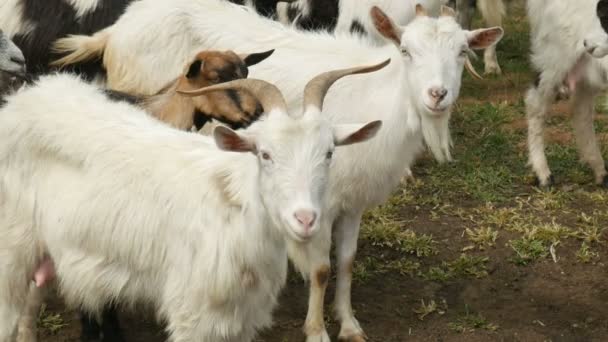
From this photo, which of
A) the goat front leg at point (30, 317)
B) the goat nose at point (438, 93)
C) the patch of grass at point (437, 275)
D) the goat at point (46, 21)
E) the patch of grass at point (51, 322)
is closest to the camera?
the goat front leg at point (30, 317)

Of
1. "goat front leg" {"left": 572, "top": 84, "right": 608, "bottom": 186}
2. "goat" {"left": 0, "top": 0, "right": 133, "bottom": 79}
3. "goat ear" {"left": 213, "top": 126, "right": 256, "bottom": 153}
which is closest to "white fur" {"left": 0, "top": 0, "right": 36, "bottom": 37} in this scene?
"goat" {"left": 0, "top": 0, "right": 133, "bottom": 79}

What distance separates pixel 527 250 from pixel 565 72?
1.61 meters

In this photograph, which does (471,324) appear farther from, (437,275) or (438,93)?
(438,93)

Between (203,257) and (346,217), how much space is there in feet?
5.04

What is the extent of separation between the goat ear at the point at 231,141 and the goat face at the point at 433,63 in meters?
1.49

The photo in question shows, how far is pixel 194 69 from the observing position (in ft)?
18.3

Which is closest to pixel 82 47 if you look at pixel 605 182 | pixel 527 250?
pixel 527 250

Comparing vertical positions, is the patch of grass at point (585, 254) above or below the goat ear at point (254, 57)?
below

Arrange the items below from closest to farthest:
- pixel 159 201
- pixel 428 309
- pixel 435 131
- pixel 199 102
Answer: pixel 159 201, pixel 435 131, pixel 199 102, pixel 428 309

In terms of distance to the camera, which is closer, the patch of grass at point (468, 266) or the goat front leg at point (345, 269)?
the goat front leg at point (345, 269)

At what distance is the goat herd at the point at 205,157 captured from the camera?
4.29 metres

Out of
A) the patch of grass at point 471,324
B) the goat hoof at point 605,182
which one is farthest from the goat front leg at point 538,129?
the patch of grass at point 471,324

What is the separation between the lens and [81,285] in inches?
181

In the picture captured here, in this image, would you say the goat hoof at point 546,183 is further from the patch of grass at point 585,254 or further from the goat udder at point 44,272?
the goat udder at point 44,272
